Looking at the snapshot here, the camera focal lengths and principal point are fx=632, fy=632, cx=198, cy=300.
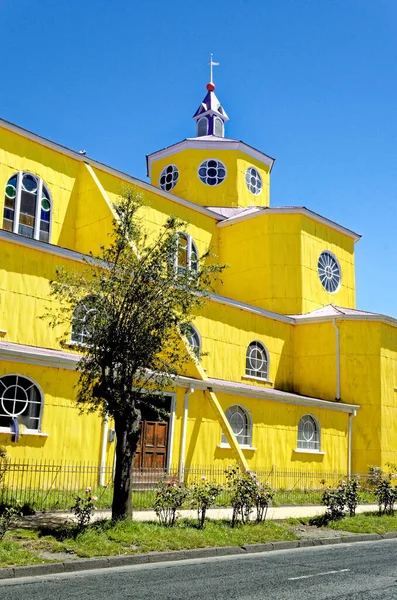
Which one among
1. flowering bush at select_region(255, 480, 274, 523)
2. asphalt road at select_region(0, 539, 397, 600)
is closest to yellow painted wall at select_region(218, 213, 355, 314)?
flowering bush at select_region(255, 480, 274, 523)

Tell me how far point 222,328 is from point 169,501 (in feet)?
35.9

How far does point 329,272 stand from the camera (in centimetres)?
3092

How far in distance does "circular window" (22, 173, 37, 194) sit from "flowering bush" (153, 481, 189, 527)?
1319cm

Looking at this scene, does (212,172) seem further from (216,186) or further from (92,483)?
(92,483)

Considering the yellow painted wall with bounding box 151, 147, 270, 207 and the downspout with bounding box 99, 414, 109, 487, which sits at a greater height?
the yellow painted wall with bounding box 151, 147, 270, 207

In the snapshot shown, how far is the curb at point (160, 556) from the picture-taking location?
936 cm

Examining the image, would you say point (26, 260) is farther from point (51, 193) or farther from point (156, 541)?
point (156, 541)

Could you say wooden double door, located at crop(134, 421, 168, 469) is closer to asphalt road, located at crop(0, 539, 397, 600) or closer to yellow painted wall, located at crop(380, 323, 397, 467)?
asphalt road, located at crop(0, 539, 397, 600)

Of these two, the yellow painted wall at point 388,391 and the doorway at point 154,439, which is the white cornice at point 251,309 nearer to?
the yellow painted wall at point 388,391

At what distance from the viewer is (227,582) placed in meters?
8.87

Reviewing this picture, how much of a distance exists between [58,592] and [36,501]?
6.25 metres

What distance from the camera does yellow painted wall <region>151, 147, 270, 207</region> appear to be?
109 feet

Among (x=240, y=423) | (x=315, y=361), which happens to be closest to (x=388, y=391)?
(x=315, y=361)

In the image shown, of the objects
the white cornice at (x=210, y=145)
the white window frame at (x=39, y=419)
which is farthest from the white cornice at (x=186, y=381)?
the white cornice at (x=210, y=145)
